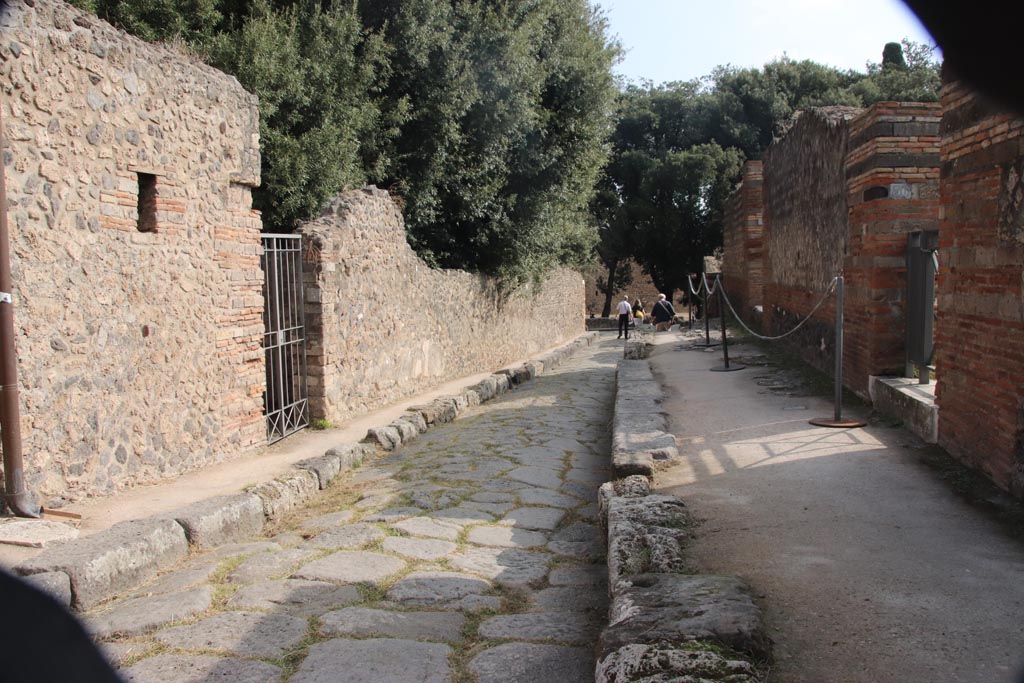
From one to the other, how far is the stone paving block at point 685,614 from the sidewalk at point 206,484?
2842 millimetres

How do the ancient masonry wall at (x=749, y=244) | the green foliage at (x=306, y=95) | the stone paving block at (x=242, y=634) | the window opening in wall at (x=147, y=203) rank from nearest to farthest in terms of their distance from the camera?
the stone paving block at (x=242, y=634), the window opening in wall at (x=147, y=203), the green foliage at (x=306, y=95), the ancient masonry wall at (x=749, y=244)

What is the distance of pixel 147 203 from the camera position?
6203 millimetres

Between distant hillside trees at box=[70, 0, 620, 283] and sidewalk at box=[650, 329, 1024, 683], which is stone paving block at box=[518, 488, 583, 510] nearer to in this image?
sidewalk at box=[650, 329, 1024, 683]

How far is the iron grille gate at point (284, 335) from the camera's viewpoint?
8.19 meters

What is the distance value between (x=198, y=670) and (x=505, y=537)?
225 centimetres

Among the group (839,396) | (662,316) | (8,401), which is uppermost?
(8,401)

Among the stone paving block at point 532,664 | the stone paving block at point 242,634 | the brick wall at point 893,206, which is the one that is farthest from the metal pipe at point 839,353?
the stone paving block at point 242,634

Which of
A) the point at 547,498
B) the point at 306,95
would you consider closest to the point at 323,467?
the point at 547,498

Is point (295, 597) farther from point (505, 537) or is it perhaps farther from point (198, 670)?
point (505, 537)

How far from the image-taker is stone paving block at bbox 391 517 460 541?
509 cm

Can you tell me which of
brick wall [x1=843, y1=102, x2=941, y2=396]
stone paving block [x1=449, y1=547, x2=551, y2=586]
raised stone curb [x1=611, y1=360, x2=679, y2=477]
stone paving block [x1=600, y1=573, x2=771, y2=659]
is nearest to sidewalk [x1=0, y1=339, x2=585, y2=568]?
stone paving block [x1=449, y1=547, x2=551, y2=586]

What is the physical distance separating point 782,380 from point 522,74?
7324mm

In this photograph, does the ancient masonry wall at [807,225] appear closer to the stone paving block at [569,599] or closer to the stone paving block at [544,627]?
the stone paving block at [569,599]

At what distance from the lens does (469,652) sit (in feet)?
11.3
